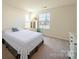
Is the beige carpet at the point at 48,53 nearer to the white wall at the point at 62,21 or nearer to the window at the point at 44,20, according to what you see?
the white wall at the point at 62,21

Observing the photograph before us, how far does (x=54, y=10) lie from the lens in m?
5.63

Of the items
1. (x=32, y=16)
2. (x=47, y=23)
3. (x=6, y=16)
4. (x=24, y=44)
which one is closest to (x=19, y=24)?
(x=6, y=16)

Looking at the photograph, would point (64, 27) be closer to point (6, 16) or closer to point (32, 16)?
point (32, 16)

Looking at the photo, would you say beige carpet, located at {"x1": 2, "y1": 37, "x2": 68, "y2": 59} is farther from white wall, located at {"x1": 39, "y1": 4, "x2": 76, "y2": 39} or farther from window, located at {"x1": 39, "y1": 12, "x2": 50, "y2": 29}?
window, located at {"x1": 39, "y1": 12, "x2": 50, "y2": 29}

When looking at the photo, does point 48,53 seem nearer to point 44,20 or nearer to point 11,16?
point 11,16

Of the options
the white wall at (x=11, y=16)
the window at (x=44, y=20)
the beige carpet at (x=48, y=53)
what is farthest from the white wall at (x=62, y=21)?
the white wall at (x=11, y=16)

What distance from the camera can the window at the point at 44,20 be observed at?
20.3 feet

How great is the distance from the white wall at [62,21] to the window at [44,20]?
0.35 metres

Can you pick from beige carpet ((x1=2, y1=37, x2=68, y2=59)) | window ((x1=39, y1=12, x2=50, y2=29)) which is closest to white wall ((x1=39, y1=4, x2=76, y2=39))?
window ((x1=39, y1=12, x2=50, y2=29))

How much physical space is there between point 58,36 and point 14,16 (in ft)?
10.6

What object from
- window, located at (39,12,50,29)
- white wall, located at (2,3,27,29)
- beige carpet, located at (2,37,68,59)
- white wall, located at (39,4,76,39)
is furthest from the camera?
window, located at (39,12,50,29)

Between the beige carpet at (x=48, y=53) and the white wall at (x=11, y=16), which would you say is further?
the white wall at (x=11, y=16)

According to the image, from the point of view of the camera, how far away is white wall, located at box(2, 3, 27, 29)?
14.4ft

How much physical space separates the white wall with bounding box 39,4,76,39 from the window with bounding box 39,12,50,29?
353mm
